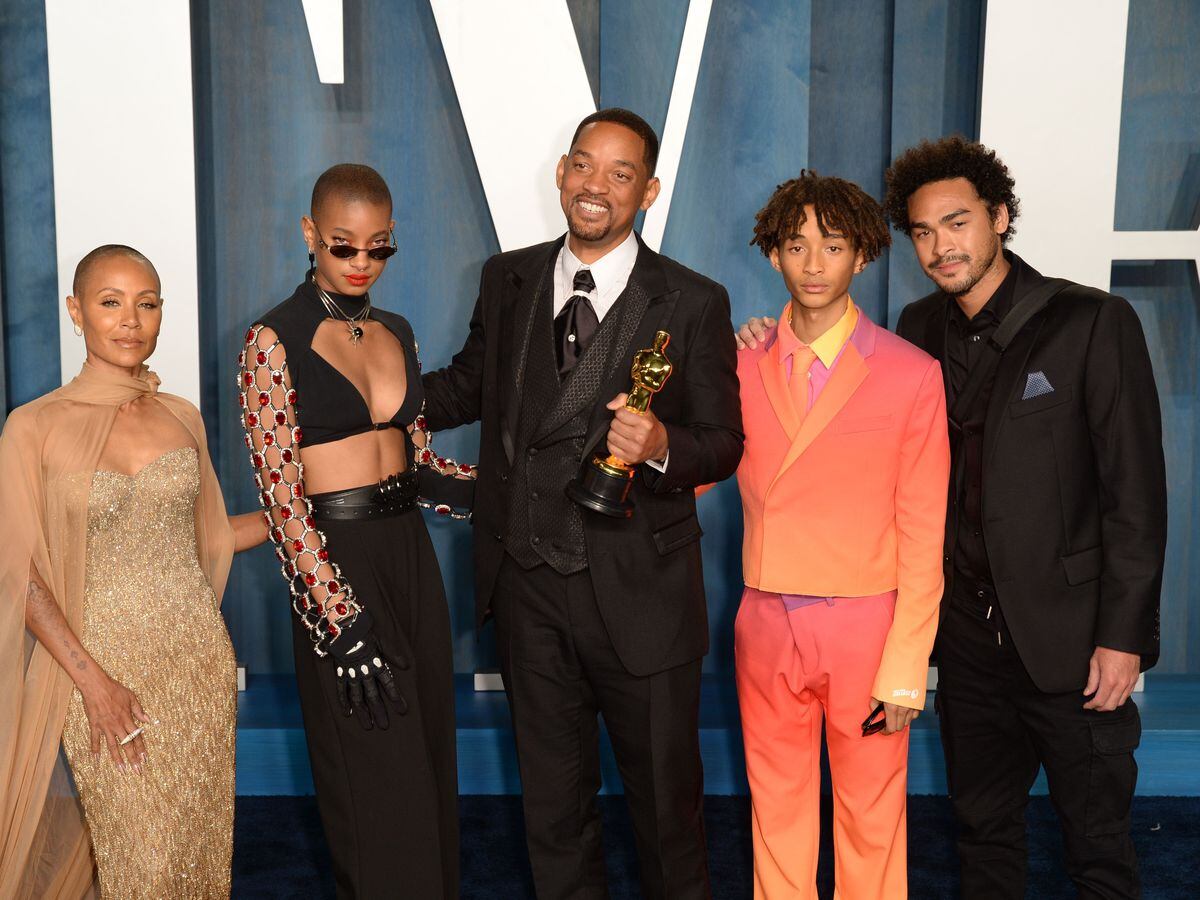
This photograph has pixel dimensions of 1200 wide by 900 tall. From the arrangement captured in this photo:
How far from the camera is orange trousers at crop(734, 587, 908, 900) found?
2.73m

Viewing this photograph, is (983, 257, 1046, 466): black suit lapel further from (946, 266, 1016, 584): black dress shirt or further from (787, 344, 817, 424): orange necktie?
(787, 344, 817, 424): orange necktie

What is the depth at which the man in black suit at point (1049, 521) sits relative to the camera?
278 cm

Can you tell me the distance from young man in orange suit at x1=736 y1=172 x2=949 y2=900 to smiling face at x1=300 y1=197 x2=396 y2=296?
887 mm

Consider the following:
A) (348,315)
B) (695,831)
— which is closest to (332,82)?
(348,315)

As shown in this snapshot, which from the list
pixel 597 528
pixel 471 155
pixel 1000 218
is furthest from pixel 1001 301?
pixel 471 155

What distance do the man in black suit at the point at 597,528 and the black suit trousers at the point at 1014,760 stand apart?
0.67 m

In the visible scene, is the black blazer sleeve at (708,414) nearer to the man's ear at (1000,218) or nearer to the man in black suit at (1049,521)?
the man in black suit at (1049,521)

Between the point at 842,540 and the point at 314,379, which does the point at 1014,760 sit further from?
the point at 314,379

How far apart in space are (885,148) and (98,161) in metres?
3.07

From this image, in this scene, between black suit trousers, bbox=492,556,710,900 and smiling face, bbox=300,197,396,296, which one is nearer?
smiling face, bbox=300,197,396,296

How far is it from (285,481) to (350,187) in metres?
0.65

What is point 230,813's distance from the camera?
284cm

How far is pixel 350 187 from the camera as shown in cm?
258

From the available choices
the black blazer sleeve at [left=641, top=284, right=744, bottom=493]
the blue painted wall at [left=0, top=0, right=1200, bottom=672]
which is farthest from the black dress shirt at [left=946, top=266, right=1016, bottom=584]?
the blue painted wall at [left=0, top=0, right=1200, bottom=672]
